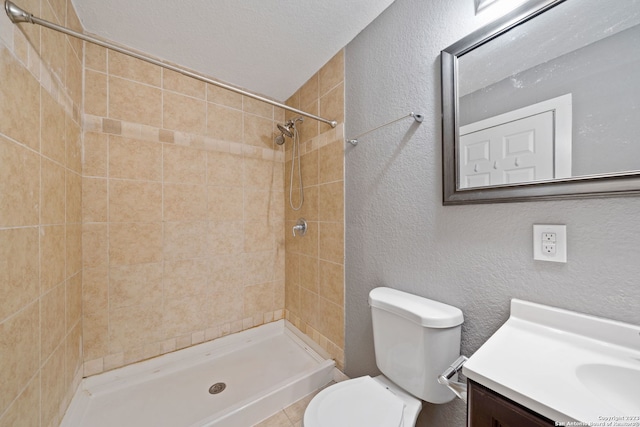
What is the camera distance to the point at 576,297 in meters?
0.68

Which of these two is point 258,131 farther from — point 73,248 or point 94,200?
point 73,248

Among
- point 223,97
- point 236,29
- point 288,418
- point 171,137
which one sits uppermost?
point 236,29

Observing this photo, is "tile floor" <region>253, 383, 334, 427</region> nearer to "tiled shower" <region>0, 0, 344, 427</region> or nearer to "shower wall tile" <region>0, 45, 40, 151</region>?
"tiled shower" <region>0, 0, 344, 427</region>

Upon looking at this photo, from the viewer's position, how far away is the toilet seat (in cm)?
83

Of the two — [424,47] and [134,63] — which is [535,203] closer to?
[424,47]

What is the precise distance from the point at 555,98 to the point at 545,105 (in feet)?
0.08

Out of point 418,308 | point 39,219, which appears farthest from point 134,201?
point 418,308

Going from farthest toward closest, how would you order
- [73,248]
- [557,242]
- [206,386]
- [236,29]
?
1. [206,386]
2. [236,29]
3. [73,248]
4. [557,242]

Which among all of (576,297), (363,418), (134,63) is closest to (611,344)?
(576,297)

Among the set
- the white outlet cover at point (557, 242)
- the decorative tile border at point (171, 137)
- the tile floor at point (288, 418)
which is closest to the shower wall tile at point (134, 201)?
the decorative tile border at point (171, 137)

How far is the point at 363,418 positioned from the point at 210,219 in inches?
59.3

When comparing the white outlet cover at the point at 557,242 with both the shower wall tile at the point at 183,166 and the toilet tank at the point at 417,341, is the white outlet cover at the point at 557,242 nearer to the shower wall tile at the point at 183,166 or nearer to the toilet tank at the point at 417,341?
the toilet tank at the point at 417,341

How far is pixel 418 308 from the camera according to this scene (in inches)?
36.5

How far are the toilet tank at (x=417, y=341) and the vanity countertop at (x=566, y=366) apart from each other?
0.64ft
